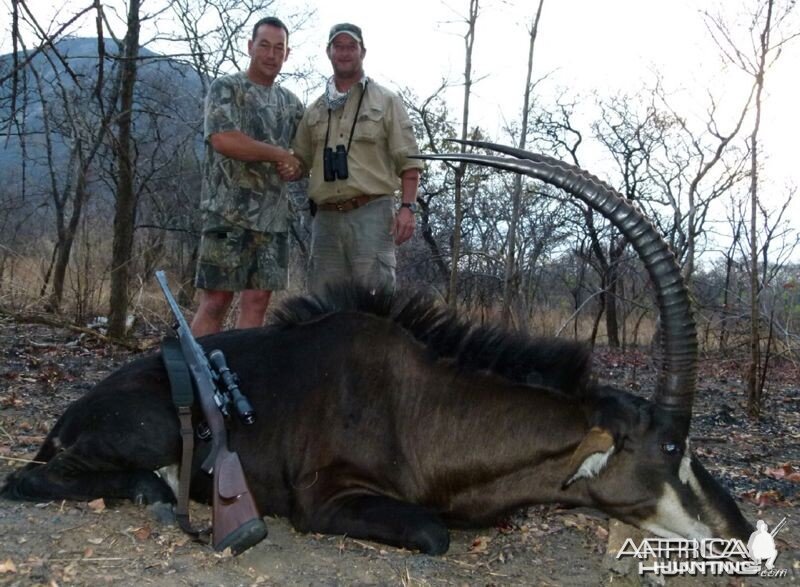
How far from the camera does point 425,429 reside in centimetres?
394

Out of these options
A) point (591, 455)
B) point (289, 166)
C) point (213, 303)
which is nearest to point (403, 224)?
point (289, 166)

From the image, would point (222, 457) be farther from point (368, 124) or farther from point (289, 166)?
point (368, 124)

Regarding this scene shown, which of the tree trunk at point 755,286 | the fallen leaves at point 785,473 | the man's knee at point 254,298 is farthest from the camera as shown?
the tree trunk at point 755,286

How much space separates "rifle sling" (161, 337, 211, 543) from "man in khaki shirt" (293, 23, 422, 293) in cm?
197

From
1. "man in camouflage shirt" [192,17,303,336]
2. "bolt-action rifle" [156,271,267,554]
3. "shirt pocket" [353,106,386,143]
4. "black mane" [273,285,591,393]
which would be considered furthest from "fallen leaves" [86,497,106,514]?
"shirt pocket" [353,106,386,143]

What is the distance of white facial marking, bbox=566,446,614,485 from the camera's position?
3.64m

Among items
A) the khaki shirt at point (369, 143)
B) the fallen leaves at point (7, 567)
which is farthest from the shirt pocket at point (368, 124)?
the fallen leaves at point (7, 567)

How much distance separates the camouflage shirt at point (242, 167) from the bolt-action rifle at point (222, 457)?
4.89 feet

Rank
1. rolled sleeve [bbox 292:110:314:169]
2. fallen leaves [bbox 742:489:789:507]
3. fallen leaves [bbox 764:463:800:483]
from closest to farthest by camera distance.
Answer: fallen leaves [bbox 742:489:789:507] → fallen leaves [bbox 764:463:800:483] → rolled sleeve [bbox 292:110:314:169]

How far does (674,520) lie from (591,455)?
0.45 metres

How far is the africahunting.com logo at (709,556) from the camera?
3.57 meters

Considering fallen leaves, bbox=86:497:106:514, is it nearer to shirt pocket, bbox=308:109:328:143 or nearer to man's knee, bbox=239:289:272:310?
man's knee, bbox=239:289:272:310

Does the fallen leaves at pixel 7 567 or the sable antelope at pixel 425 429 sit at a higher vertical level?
the sable antelope at pixel 425 429

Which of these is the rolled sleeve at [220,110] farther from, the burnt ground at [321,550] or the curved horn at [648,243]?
the curved horn at [648,243]
